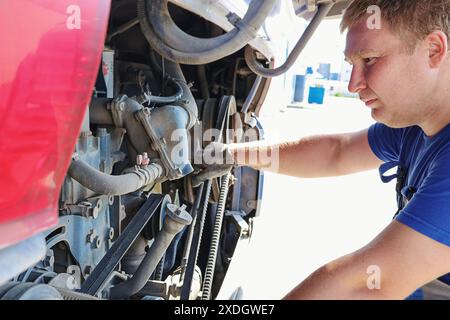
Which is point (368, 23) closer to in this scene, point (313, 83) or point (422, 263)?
point (422, 263)

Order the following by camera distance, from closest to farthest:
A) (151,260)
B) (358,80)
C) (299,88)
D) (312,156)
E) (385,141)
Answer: (358,80) → (151,260) → (385,141) → (312,156) → (299,88)

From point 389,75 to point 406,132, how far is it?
37 cm

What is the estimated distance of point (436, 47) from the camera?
2.83 ft

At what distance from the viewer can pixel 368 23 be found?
923 millimetres

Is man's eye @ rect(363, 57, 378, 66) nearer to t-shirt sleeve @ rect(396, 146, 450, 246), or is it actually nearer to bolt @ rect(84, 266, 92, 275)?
t-shirt sleeve @ rect(396, 146, 450, 246)

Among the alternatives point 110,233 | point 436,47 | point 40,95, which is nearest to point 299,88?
point 110,233

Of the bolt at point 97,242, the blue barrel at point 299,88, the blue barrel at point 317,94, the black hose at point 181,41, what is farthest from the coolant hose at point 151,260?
the blue barrel at point 317,94

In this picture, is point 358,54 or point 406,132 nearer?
point 358,54

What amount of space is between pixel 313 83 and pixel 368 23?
495 inches

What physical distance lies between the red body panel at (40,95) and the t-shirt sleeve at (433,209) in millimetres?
627

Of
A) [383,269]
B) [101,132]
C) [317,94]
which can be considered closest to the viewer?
[383,269]

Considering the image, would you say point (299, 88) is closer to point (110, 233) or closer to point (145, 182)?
point (110, 233)

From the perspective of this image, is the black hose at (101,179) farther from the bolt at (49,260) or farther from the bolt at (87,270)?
the bolt at (87,270)
